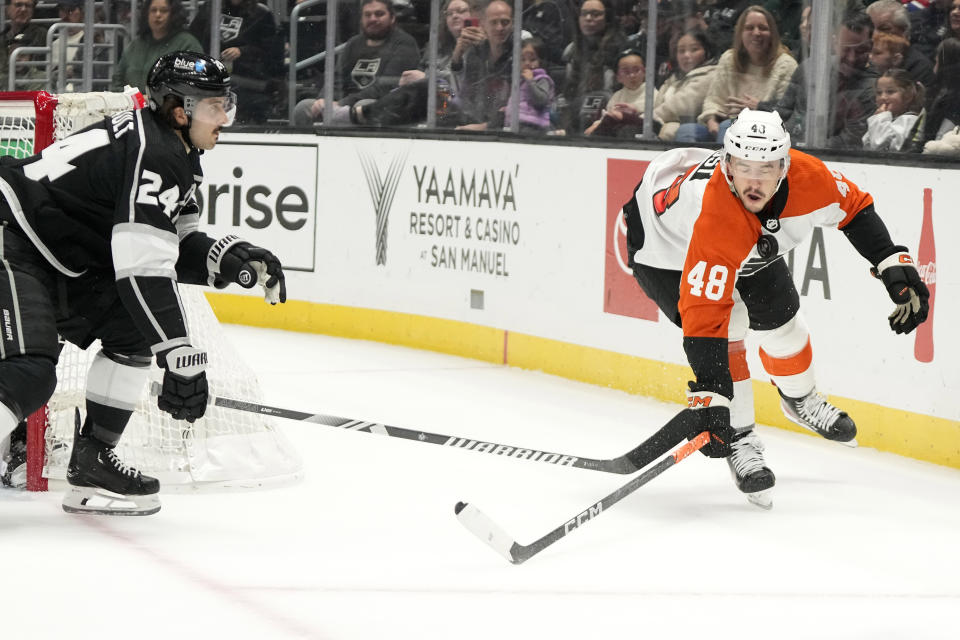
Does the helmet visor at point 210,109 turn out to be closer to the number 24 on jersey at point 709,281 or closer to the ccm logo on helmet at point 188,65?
the ccm logo on helmet at point 188,65

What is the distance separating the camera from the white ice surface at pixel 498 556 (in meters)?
2.84

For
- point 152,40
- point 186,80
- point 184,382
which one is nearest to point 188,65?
point 186,80

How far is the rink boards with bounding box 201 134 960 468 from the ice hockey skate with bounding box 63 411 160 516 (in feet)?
7.24

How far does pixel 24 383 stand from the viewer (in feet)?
10.4

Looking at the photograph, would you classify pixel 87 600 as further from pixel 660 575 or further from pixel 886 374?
pixel 886 374

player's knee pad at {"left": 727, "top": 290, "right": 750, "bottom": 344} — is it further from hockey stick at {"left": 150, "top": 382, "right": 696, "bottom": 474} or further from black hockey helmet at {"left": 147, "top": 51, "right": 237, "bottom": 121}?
black hockey helmet at {"left": 147, "top": 51, "right": 237, "bottom": 121}

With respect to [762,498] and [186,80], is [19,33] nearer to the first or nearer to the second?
[186,80]

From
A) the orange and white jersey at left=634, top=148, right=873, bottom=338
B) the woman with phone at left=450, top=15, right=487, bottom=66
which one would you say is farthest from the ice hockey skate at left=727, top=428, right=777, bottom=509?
the woman with phone at left=450, top=15, right=487, bottom=66

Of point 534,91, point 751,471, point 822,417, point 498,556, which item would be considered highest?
point 534,91

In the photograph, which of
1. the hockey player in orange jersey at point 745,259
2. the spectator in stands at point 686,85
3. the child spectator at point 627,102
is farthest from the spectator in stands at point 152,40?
the hockey player in orange jersey at point 745,259

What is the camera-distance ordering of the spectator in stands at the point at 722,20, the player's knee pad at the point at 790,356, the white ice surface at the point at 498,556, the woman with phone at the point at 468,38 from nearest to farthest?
the white ice surface at the point at 498,556, the player's knee pad at the point at 790,356, the spectator in stands at the point at 722,20, the woman with phone at the point at 468,38

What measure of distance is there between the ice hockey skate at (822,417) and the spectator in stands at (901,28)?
119 centimetres

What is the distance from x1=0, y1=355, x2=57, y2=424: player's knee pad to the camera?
3125mm

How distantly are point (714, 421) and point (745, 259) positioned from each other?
460 millimetres
